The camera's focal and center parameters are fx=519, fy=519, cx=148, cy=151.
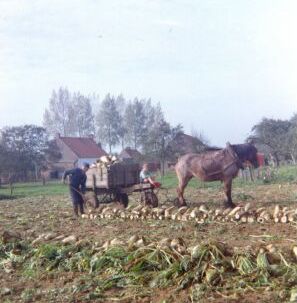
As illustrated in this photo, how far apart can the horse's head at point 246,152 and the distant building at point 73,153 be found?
49.2 meters

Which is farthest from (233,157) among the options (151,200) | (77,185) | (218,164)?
(77,185)

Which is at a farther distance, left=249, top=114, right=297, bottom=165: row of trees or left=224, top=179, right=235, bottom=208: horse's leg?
left=249, top=114, right=297, bottom=165: row of trees

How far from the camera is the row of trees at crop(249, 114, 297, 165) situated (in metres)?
45.1

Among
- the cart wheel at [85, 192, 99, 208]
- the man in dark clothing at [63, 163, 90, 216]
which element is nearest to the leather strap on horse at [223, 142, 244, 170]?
the cart wheel at [85, 192, 99, 208]

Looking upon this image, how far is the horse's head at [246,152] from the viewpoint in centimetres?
1495

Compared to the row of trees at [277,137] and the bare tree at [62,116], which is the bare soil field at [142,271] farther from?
the bare tree at [62,116]

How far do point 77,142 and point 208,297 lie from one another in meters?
65.5

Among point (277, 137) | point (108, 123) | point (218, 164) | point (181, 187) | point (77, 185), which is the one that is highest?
point (108, 123)

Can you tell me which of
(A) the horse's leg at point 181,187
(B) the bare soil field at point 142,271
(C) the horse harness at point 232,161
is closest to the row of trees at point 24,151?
(A) the horse's leg at point 181,187

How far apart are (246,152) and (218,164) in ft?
3.16

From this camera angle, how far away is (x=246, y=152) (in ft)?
49.5

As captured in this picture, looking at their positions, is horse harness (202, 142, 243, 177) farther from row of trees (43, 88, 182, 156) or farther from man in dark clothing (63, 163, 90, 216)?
row of trees (43, 88, 182, 156)

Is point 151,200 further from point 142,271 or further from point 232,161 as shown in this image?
point 142,271

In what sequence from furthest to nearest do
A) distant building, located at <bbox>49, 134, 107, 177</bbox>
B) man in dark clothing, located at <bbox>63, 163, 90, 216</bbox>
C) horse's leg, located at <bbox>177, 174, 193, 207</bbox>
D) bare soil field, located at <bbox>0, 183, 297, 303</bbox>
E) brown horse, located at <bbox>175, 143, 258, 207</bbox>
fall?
distant building, located at <bbox>49, 134, 107, 177</bbox>, horse's leg, located at <bbox>177, 174, 193, 207</bbox>, man in dark clothing, located at <bbox>63, 163, 90, 216</bbox>, brown horse, located at <bbox>175, 143, 258, 207</bbox>, bare soil field, located at <bbox>0, 183, 297, 303</bbox>
